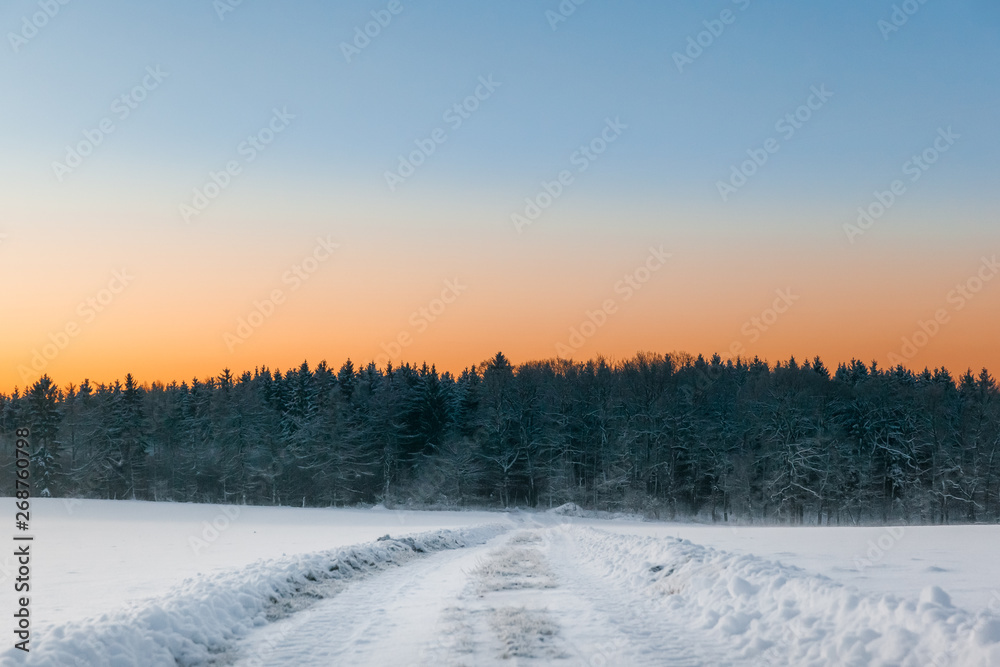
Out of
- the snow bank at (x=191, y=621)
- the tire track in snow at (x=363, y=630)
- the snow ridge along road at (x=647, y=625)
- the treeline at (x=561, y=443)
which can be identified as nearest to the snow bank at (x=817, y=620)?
the snow ridge along road at (x=647, y=625)

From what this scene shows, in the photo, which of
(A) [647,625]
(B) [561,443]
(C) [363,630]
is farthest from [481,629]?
(B) [561,443]

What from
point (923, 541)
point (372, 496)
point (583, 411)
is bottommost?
point (372, 496)

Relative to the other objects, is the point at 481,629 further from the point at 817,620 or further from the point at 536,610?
the point at 817,620

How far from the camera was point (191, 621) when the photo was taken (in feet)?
31.8

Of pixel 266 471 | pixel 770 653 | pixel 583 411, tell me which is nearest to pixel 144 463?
pixel 266 471

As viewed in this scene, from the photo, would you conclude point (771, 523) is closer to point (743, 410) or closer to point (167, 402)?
point (743, 410)

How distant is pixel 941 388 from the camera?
2749 inches

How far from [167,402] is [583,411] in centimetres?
5527

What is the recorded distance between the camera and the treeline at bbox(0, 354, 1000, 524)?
207 ft

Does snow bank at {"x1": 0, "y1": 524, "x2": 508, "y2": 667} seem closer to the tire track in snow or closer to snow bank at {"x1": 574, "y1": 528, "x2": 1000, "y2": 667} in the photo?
the tire track in snow

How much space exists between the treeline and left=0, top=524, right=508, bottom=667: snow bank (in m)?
57.2

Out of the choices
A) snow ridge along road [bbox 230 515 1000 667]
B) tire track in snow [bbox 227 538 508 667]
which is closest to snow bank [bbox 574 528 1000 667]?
snow ridge along road [bbox 230 515 1000 667]

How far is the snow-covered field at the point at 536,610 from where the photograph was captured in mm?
7926

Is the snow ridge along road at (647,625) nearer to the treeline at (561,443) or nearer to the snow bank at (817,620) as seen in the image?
the snow bank at (817,620)
